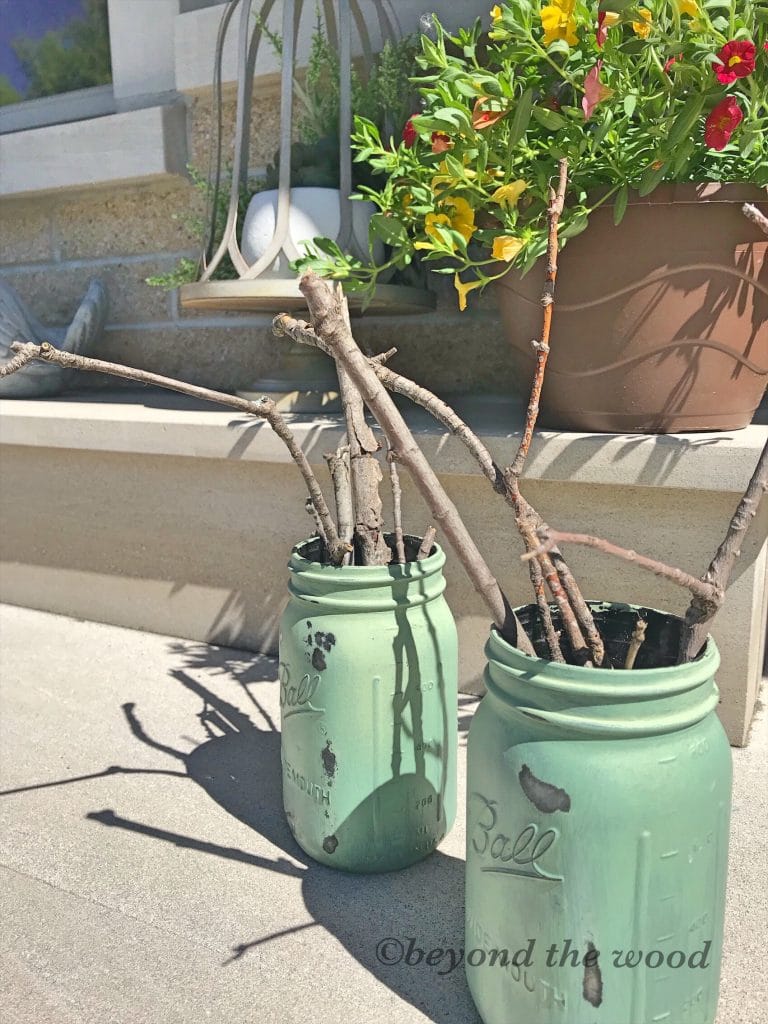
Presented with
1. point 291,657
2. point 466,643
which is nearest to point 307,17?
point 466,643

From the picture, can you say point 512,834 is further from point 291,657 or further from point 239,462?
point 239,462

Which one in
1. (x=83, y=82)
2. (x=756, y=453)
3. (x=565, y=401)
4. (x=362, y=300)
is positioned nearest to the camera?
(x=756, y=453)

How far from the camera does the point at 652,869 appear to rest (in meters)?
0.77

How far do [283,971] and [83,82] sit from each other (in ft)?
9.06

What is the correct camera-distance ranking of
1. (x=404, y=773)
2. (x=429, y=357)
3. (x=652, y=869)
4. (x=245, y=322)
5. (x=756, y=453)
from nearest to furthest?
(x=652, y=869)
(x=404, y=773)
(x=756, y=453)
(x=429, y=357)
(x=245, y=322)

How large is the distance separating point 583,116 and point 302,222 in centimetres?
76

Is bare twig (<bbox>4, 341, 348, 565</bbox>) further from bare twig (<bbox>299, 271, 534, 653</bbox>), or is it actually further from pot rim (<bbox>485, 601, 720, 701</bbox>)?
pot rim (<bbox>485, 601, 720, 701</bbox>)

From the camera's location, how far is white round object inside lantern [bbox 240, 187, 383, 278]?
180 cm

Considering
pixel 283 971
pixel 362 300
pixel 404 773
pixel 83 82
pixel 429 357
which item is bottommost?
pixel 283 971

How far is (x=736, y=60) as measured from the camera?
3.53 feet

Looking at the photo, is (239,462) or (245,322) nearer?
(239,462)

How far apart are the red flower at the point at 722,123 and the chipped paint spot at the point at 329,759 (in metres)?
0.88

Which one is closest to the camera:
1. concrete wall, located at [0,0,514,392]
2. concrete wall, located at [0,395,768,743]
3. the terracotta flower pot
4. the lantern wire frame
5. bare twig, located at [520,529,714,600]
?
bare twig, located at [520,529,714,600]

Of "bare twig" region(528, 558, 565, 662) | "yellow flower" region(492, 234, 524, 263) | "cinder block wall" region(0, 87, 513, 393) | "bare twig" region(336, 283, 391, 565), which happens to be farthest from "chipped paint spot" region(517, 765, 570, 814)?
"cinder block wall" region(0, 87, 513, 393)
